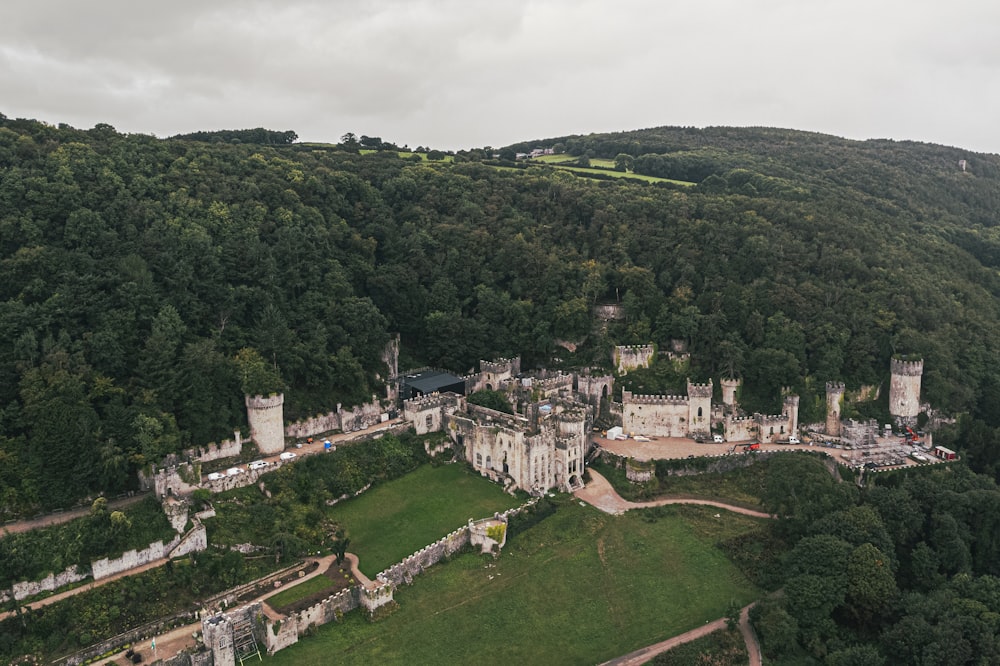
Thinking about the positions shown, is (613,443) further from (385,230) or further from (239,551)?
(385,230)

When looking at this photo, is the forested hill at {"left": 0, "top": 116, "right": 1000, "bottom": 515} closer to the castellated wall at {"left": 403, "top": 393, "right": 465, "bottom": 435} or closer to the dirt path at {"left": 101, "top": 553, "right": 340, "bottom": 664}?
the castellated wall at {"left": 403, "top": 393, "right": 465, "bottom": 435}

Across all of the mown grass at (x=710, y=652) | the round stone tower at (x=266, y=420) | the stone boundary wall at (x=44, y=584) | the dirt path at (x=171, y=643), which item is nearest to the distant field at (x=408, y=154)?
the round stone tower at (x=266, y=420)

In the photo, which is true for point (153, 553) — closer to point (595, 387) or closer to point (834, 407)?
point (595, 387)

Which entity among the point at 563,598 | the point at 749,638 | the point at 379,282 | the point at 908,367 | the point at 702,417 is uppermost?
the point at 379,282

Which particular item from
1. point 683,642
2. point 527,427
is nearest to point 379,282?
point 527,427

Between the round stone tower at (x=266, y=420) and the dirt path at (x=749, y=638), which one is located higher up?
the round stone tower at (x=266, y=420)

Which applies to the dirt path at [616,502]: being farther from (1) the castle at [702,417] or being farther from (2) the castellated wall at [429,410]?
(2) the castellated wall at [429,410]
